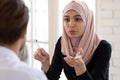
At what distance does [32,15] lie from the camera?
2.36 m

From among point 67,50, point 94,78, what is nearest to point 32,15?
point 67,50

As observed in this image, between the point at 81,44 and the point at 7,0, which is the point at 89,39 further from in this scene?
the point at 7,0

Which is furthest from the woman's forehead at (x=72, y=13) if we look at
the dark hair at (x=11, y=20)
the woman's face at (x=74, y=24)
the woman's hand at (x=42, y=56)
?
the dark hair at (x=11, y=20)

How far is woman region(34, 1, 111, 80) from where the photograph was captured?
1.51m

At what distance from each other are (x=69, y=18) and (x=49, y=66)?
0.32 meters

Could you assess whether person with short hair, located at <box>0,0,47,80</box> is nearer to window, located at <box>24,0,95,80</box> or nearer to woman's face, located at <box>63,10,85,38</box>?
woman's face, located at <box>63,10,85,38</box>

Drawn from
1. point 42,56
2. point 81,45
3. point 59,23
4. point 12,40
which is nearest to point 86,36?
point 81,45

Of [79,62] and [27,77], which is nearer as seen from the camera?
[27,77]

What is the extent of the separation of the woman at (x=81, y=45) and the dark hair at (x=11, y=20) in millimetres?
810

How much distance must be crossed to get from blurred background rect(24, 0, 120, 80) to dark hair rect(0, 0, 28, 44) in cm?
111

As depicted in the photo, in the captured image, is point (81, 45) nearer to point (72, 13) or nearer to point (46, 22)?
point (72, 13)

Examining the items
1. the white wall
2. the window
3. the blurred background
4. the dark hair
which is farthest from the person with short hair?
the window

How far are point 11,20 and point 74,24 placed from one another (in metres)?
0.90

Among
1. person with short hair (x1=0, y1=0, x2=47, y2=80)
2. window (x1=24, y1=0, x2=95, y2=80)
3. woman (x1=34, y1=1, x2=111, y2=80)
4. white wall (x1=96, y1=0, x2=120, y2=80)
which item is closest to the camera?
person with short hair (x1=0, y1=0, x2=47, y2=80)
